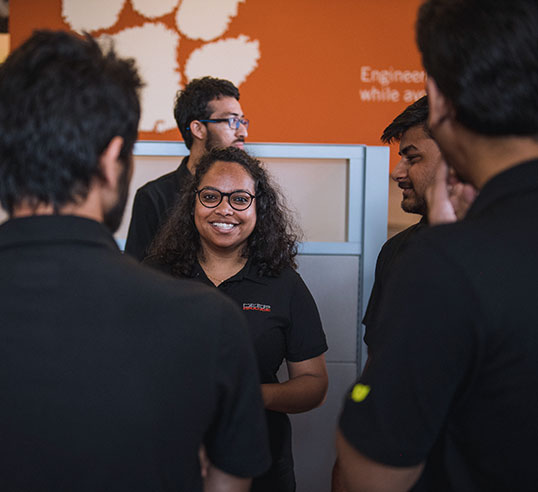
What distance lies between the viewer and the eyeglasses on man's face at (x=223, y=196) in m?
1.77

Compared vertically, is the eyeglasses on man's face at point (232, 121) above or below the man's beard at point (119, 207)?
above

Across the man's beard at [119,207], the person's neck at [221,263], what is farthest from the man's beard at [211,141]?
the man's beard at [119,207]

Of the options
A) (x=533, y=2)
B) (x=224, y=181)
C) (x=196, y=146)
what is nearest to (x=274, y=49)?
(x=196, y=146)

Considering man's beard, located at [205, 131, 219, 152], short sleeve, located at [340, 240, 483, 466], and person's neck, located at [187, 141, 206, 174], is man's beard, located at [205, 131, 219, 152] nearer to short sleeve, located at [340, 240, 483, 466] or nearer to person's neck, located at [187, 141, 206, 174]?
person's neck, located at [187, 141, 206, 174]

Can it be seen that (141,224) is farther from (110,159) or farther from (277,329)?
(110,159)

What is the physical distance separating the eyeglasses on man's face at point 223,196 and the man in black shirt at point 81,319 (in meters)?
1.03

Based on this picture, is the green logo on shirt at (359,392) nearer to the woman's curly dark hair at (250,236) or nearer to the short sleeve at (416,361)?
the short sleeve at (416,361)

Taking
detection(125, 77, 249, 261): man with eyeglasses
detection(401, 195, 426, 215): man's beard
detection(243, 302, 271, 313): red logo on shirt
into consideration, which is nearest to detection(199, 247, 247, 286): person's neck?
detection(243, 302, 271, 313): red logo on shirt

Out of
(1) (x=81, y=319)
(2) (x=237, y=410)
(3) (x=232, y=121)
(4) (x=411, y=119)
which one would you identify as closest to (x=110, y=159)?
(1) (x=81, y=319)

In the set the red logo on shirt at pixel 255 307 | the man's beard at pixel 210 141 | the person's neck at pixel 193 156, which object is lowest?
the red logo on shirt at pixel 255 307

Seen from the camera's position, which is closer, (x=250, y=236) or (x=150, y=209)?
(x=250, y=236)

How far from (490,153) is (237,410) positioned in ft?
1.63

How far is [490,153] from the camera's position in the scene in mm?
711

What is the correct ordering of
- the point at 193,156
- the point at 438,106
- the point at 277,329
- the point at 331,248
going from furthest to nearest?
the point at 193,156 → the point at 331,248 → the point at 277,329 → the point at 438,106
